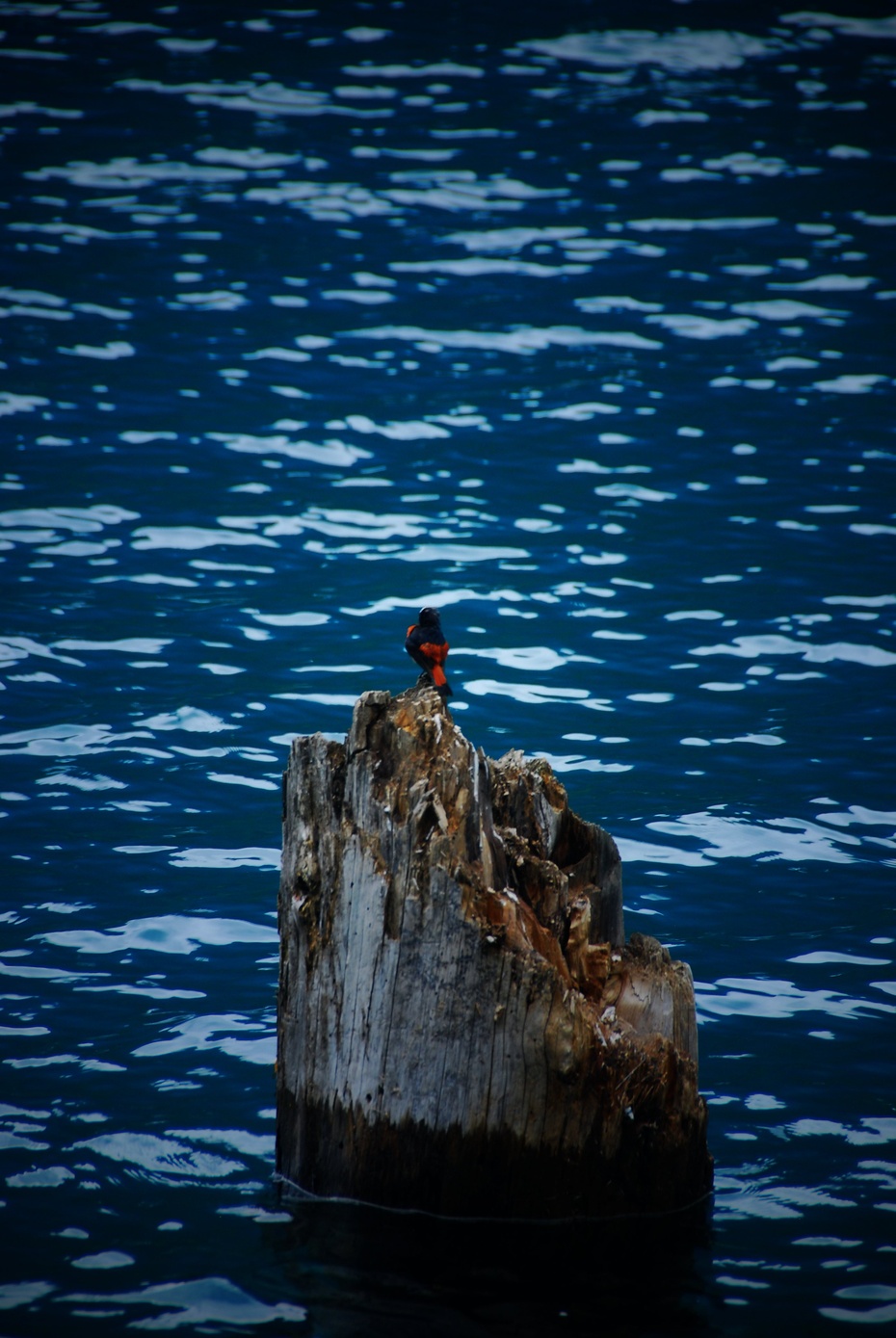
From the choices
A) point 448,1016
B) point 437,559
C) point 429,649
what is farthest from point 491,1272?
point 437,559

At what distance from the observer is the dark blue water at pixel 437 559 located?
5.32 metres

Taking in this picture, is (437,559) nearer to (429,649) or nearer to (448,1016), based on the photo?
(429,649)

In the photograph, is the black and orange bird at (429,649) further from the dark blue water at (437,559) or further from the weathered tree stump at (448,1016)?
the dark blue water at (437,559)

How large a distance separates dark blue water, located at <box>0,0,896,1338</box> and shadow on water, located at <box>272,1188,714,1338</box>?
19 mm

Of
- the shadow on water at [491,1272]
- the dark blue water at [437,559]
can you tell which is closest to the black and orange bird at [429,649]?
the dark blue water at [437,559]

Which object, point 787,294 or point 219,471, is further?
point 787,294

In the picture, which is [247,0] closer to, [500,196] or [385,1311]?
[500,196]

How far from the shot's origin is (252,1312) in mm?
4812

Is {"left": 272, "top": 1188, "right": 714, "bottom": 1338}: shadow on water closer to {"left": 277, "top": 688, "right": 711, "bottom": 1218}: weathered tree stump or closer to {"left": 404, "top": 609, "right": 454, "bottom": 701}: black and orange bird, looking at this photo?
{"left": 277, "top": 688, "right": 711, "bottom": 1218}: weathered tree stump

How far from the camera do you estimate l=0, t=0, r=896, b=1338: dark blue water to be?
5.32 meters

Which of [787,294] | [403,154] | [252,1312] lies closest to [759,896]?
[252,1312]

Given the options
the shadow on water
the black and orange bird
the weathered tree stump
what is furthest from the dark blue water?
the black and orange bird

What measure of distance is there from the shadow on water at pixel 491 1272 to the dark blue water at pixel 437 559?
2cm

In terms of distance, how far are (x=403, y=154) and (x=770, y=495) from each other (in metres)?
11.6
